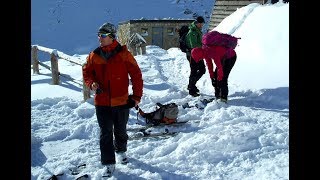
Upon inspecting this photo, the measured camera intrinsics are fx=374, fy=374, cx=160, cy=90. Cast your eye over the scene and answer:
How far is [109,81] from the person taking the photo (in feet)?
15.9

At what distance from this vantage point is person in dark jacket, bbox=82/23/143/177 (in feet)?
15.8

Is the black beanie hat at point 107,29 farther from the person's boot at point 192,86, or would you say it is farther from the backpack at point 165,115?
the person's boot at point 192,86

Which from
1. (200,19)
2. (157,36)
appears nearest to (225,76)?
(200,19)

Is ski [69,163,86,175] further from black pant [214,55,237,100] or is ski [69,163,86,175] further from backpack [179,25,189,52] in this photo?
backpack [179,25,189,52]

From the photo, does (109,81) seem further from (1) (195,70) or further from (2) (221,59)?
(1) (195,70)

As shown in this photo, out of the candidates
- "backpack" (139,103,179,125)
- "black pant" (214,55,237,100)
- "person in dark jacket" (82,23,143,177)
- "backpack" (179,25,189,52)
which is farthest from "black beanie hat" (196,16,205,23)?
"person in dark jacket" (82,23,143,177)

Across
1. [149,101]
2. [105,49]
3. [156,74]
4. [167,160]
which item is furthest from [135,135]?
[156,74]

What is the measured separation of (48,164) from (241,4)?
16.6 metres

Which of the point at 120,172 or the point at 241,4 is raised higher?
the point at 241,4
